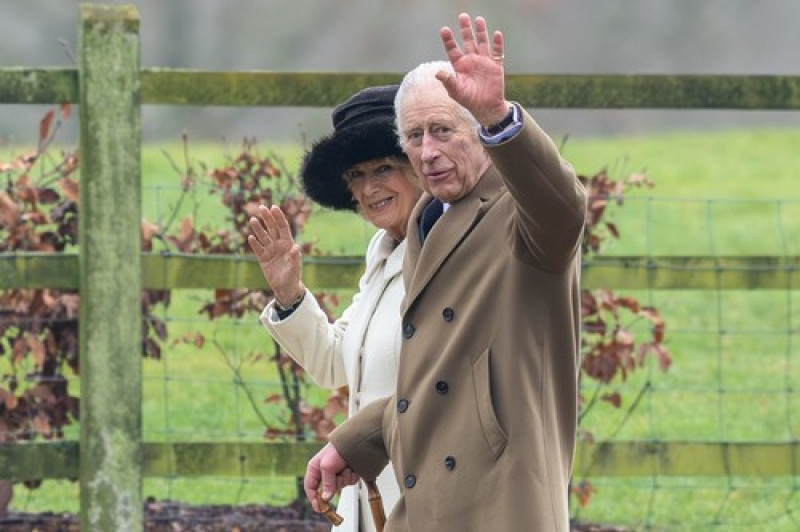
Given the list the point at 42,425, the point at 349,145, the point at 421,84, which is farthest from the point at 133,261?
the point at 421,84

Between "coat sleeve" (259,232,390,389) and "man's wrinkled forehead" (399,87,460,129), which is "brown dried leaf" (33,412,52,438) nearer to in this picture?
"coat sleeve" (259,232,390,389)

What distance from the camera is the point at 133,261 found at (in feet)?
20.6

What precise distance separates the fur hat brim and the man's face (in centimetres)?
55

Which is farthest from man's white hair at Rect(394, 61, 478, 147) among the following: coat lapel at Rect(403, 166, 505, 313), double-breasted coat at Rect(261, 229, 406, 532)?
double-breasted coat at Rect(261, 229, 406, 532)

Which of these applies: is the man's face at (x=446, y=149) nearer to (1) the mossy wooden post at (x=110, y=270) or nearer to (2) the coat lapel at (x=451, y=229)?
(2) the coat lapel at (x=451, y=229)

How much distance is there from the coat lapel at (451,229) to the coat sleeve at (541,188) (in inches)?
10.7

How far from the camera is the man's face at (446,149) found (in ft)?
13.6

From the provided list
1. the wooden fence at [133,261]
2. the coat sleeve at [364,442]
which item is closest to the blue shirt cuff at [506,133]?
the coat sleeve at [364,442]

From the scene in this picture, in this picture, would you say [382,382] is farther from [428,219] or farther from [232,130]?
[232,130]

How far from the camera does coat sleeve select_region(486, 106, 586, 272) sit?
3756 mm

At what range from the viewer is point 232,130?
8.75 m

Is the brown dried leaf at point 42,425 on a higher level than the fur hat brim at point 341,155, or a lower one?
lower

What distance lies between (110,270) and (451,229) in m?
2.30

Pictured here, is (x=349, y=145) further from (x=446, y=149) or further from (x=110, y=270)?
(x=110, y=270)
